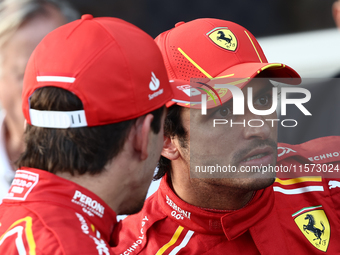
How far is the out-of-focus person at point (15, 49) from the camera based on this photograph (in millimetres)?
2002

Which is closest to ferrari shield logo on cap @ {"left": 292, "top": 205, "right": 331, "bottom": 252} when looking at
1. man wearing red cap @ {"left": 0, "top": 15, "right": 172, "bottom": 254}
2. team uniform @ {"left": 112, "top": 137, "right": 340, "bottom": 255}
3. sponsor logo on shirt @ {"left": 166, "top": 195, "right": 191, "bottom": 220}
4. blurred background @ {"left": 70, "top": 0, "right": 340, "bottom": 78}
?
team uniform @ {"left": 112, "top": 137, "right": 340, "bottom": 255}

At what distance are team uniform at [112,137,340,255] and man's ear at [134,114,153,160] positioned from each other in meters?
0.57

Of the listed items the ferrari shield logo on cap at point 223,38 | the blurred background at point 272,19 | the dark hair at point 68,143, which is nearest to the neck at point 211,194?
the ferrari shield logo on cap at point 223,38

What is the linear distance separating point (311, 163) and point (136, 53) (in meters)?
1.05

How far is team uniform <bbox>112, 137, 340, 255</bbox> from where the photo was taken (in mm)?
1660

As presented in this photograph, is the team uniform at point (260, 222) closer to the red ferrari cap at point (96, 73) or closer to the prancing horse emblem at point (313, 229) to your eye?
the prancing horse emblem at point (313, 229)

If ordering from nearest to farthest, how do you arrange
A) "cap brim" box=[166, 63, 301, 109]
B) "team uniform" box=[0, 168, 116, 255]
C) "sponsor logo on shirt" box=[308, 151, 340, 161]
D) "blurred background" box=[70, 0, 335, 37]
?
1. "team uniform" box=[0, 168, 116, 255]
2. "cap brim" box=[166, 63, 301, 109]
3. "sponsor logo on shirt" box=[308, 151, 340, 161]
4. "blurred background" box=[70, 0, 335, 37]

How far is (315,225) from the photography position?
5.59ft

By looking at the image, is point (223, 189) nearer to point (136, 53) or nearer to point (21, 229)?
point (136, 53)

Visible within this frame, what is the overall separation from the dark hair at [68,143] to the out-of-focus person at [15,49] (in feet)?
2.87

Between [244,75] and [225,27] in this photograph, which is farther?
[225,27]

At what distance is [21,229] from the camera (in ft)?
3.36

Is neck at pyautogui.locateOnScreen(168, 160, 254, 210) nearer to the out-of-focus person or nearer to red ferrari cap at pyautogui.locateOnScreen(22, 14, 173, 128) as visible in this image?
red ferrari cap at pyautogui.locateOnScreen(22, 14, 173, 128)

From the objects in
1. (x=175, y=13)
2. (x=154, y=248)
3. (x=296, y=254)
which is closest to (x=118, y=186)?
(x=154, y=248)
